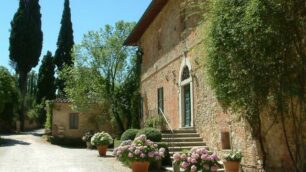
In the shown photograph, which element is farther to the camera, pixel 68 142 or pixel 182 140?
pixel 68 142

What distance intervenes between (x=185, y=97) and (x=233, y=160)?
6.29 meters

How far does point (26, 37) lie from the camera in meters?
39.6

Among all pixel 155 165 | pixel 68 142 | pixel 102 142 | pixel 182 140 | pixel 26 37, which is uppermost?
pixel 26 37

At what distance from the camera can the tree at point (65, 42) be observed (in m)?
40.2

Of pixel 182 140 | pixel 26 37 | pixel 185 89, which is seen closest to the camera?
pixel 182 140

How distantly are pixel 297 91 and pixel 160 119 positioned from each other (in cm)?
1020

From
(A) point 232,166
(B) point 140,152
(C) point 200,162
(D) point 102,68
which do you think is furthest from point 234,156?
(D) point 102,68

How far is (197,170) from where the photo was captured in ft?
29.3

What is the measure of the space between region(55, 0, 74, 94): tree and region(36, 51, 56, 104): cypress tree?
1593 mm

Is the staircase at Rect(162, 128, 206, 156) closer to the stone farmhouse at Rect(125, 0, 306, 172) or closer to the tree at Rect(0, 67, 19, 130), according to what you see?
the stone farmhouse at Rect(125, 0, 306, 172)

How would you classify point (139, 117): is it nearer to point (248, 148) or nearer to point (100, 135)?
point (100, 135)

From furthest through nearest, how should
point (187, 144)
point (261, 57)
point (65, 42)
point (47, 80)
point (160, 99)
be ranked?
point (47, 80) → point (65, 42) → point (160, 99) → point (187, 144) → point (261, 57)

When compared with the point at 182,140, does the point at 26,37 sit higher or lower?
higher

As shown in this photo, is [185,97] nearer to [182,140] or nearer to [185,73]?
[185,73]
